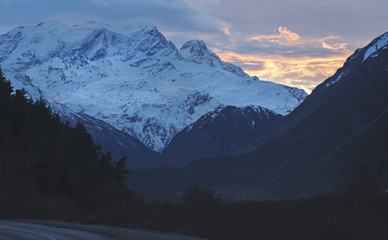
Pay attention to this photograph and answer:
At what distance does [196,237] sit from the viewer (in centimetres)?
3056

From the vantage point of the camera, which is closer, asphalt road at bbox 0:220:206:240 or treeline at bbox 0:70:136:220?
asphalt road at bbox 0:220:206:240

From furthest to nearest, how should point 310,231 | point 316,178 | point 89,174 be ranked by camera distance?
1. point 316,178
2. point 89,174
3. point 310,231

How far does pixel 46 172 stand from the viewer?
56.5 m

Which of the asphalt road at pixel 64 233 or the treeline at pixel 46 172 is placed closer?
the asphalt road at pixel 64 233

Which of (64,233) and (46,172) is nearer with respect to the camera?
(64,233)

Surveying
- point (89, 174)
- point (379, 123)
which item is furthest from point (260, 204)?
point (89, 174)

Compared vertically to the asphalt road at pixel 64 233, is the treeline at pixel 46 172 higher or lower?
higher

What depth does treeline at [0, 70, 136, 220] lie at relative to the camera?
41094 mm

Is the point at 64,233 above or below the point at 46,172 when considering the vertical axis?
below

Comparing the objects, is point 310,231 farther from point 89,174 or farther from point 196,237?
point 89,174

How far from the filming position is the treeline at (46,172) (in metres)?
41.1

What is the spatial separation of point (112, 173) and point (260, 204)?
Answer: 49.1m

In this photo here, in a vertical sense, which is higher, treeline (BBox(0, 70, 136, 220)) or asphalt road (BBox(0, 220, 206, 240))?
treeline (BBox(0, 70, 136, 220))

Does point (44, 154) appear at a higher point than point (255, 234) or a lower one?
higher
